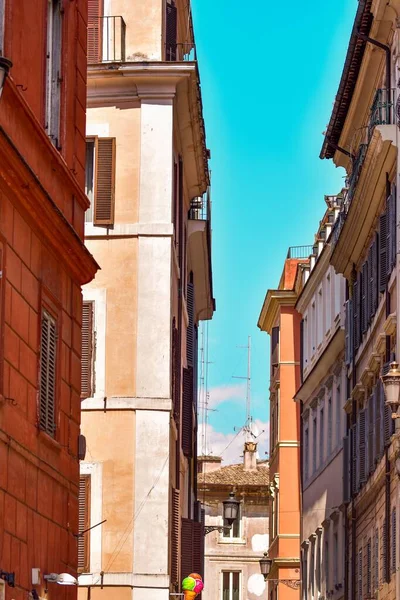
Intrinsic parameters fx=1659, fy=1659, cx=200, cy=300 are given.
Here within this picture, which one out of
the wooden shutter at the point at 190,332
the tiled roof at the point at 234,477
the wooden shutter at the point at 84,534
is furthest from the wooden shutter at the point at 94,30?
the tiled roof at the point at 234,477

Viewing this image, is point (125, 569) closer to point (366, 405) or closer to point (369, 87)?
point (366, 405)

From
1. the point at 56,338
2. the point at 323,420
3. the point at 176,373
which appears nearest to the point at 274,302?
the point at 323,420

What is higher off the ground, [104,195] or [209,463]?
[209,463]

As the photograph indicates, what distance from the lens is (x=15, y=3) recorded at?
681 inches

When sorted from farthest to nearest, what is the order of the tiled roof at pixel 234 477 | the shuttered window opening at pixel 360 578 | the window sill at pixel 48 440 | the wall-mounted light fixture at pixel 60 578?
the tiled roof at pixel 234 477 < the shuttered window opening at pixel 360 578 < the wall-mounted light fixture at pixel 60 578 < the window sill at pixel 48 440

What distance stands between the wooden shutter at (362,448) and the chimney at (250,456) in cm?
5127

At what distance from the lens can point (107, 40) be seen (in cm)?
3294

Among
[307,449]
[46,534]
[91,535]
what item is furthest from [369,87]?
[46,534]

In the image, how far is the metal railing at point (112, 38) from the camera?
1294 inches

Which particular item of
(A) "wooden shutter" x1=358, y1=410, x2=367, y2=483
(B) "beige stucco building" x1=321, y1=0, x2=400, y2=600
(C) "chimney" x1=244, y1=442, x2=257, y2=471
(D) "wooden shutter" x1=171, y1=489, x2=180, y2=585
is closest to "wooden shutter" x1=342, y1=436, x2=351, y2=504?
(B) "beige stucco building" x1=321, y1=0, x2=400, y2=600

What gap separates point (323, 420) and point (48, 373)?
33585 mm

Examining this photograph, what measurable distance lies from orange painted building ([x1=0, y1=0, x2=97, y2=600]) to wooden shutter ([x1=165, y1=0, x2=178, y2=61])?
12.4 m

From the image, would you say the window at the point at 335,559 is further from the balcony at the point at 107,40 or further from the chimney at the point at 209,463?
the chimney at the point at 209,463

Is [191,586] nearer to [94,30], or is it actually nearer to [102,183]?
[102,183]
